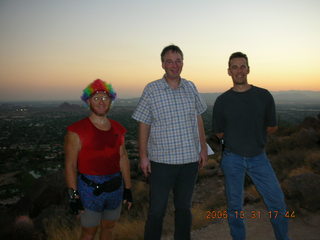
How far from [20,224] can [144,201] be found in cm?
294

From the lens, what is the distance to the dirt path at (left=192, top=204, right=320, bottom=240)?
4371 millimetres

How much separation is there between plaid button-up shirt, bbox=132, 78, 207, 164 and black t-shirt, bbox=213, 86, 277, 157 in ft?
1.71

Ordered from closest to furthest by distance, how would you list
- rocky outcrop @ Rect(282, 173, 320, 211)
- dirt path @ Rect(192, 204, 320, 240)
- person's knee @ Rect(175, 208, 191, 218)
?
person's knee @ Rect(175, 208, 191, 218)
dirt path @ Rect(192, 204, 320, 240)
rocky outcrop @ Rect(282, 173, 320, 211)

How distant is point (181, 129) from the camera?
300cm

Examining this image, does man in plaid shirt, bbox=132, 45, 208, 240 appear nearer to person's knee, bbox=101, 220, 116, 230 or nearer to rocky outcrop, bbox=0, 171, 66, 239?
person's knee, bbox=101, 220, 116, 230

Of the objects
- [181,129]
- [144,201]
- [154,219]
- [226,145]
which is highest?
[181,129]

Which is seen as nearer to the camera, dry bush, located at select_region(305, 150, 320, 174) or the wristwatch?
the wristwatch

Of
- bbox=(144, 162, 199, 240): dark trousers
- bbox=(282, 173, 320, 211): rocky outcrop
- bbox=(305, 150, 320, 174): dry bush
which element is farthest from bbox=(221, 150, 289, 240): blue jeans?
bbox=(305, 150, 320, 174): dry bush

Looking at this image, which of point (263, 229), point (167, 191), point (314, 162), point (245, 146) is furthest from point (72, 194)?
point (314, 162)

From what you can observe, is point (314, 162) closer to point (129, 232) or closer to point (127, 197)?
point (129, 232)

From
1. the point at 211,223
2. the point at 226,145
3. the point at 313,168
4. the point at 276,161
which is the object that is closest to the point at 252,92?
the point at 226,145

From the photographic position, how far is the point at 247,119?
3.27 meters

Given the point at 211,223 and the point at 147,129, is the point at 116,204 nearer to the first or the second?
the point at 147,129

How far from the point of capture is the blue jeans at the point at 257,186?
3.19m
